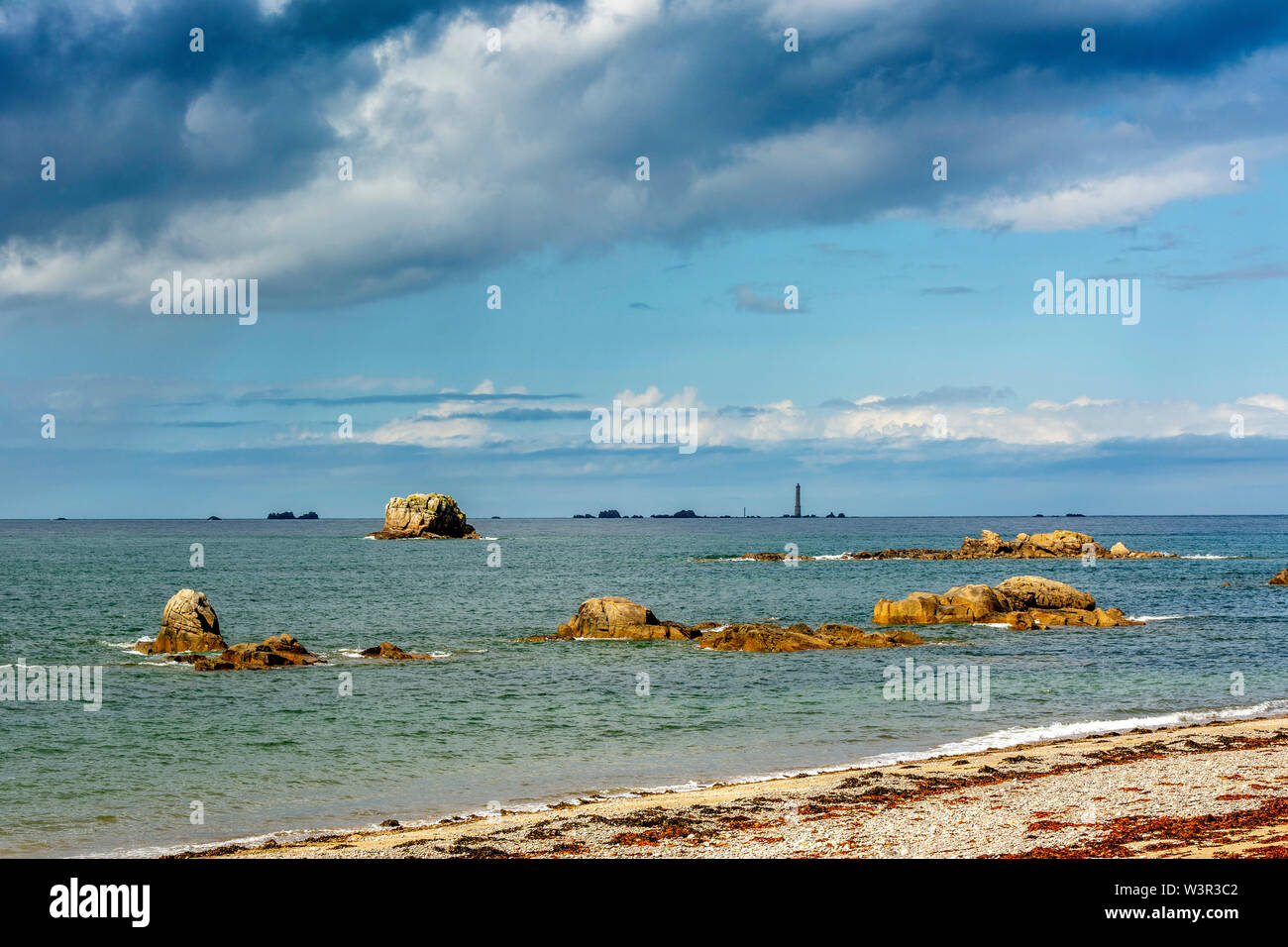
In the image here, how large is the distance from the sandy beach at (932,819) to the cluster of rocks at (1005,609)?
3158cm

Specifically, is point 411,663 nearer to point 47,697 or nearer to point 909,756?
point 47,697

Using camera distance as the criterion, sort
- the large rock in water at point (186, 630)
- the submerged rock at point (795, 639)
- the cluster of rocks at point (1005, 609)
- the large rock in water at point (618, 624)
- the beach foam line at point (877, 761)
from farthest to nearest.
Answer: the cluster of rocks at point (1005, 609) → the large rock in water at point (618, 624) → the submerged rock at point (795, 639) → the large rock in water at point (186, 630) → the beach foam line at point (877, 761)

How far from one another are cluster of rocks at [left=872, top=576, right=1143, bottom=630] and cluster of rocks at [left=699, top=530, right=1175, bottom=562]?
72267 millimetres

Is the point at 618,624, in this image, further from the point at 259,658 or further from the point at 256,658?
the point at 256,658

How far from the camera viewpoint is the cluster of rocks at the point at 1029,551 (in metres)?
124

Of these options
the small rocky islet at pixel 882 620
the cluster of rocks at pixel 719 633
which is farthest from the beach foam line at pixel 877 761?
the small rocky islet at pixel 882 620

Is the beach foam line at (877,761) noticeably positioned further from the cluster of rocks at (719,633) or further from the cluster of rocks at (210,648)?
the cluster of rocks at (210,648)

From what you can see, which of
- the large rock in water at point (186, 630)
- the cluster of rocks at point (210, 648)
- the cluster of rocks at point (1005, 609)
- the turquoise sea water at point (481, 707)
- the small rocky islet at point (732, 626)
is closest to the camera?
the turquoise sea water at point (481, 707)

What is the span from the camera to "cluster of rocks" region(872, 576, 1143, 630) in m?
51.5
